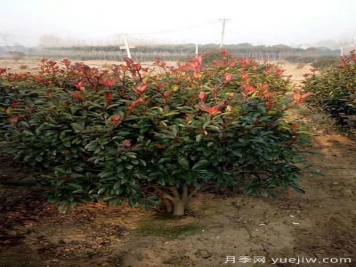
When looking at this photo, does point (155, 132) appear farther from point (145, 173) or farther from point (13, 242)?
point (13, 242)

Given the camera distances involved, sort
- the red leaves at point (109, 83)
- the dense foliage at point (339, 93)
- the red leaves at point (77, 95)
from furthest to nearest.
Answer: the dense foliage at point (339, 93)
the red leaves at point (109, 83)
the red leaves at point (77, 95)

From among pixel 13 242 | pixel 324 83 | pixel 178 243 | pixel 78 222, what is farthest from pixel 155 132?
pixel 324 83

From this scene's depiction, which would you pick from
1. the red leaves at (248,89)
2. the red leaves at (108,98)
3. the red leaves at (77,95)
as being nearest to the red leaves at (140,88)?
the red leaves at (108,98)

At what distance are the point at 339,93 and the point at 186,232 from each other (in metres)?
3.71

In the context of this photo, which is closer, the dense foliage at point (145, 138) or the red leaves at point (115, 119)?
the red leaves at point (115, 119)

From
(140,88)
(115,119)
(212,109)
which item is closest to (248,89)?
(212,109)

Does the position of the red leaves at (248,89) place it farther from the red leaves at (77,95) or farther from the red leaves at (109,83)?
the red leaves at (77,95)

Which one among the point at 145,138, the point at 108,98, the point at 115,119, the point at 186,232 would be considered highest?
the point at 108,98

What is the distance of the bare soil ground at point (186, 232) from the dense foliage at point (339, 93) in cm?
196

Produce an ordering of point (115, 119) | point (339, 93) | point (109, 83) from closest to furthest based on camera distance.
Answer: point (115, 119) < point (109, 83) < point (339, 93)

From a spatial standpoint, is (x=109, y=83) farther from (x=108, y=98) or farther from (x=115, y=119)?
(x=115, y=119)

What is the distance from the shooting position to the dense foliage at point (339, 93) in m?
4.83

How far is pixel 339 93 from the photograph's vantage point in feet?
16.3

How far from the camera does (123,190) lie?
2.26 m
